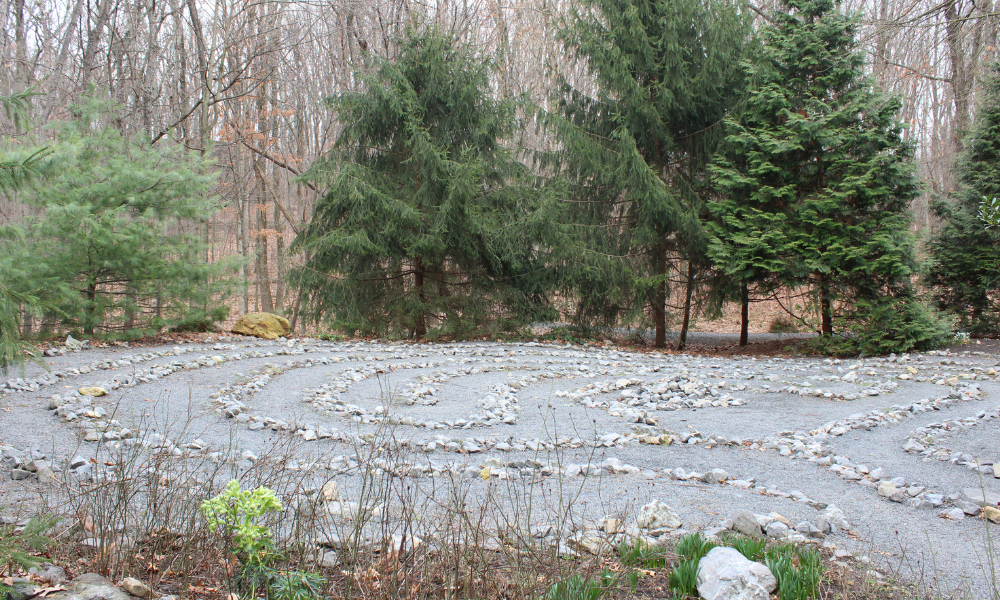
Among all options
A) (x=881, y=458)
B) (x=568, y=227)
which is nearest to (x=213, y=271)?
(x=568, y=227)

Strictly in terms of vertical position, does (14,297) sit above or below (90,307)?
above

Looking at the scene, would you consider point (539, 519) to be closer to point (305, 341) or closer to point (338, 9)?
point (305, 341)

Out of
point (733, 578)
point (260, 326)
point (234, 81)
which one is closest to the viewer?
point (733, 578)

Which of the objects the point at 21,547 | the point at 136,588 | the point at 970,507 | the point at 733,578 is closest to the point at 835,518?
the point at 970,507

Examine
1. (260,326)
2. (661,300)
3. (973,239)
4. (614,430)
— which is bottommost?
(614,430)

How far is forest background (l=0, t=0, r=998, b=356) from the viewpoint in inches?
375

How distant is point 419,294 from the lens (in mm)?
11625

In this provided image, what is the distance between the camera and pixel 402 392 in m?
6.31

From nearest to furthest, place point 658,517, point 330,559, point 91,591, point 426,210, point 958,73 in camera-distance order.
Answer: point 91,591 < point 330,559 < point 658,517 < point 426,210 < point 958,73

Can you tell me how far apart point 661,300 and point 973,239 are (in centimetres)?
536

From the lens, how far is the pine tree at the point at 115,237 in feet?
27.8

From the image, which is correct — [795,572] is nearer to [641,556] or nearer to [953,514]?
[641,556]

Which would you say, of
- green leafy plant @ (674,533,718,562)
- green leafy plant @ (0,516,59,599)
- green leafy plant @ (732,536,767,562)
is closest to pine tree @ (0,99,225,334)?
green leafy plant @ (0,516,59,599)

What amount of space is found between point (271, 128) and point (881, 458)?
54.1 ft
